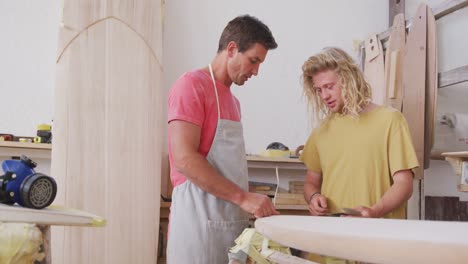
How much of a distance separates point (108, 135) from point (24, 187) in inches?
68.6

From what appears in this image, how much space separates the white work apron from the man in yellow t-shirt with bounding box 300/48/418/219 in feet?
1.28

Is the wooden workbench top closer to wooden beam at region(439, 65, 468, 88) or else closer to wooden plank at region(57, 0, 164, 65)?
wooden plank at region(57, 0, 164, 65)

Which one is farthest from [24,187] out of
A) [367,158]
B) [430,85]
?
[430,85]

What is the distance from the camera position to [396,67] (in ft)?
11.5

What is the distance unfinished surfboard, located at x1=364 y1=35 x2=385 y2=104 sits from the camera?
367 centimetres

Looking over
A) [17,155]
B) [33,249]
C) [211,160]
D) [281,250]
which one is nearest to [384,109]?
[211,160]

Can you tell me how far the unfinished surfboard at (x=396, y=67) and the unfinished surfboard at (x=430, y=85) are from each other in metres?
0.23

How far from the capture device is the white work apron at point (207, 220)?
1.68 metres

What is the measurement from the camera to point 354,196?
6.02 feet

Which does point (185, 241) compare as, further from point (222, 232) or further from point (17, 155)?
point (17, 155)

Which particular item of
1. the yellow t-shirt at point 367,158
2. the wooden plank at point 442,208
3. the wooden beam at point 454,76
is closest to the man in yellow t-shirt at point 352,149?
the yellow t-shirt at point 367,158

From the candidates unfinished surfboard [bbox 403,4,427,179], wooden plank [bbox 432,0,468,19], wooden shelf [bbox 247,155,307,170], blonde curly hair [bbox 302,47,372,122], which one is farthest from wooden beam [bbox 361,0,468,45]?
blonde curly hair [bbox 302,47,372,122]

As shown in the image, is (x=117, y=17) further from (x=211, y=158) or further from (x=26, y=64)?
(x=211, y=158)

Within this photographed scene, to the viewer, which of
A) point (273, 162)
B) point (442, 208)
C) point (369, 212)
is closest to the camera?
point (369, 212)
